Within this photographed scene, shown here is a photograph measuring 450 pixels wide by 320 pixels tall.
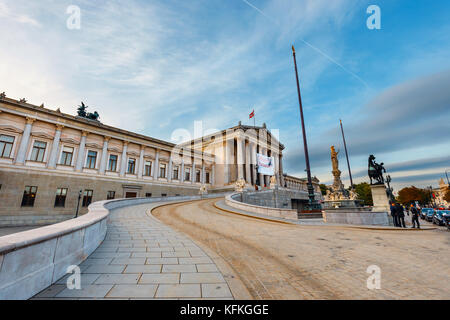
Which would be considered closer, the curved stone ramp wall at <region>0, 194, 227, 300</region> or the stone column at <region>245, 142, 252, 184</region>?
the curved stone ramp wall at <region>0, 194, 227, 300</region>

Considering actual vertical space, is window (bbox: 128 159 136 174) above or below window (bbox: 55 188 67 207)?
above

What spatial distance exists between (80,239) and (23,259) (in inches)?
71.7

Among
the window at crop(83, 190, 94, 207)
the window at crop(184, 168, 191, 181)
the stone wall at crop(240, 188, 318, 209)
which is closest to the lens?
the stone wall at crop(240, 188, 318, 209)

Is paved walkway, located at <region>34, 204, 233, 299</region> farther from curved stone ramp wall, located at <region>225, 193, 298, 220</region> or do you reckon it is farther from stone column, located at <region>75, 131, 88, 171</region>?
stone column, located at <region>75, 131, 88, 171</region>

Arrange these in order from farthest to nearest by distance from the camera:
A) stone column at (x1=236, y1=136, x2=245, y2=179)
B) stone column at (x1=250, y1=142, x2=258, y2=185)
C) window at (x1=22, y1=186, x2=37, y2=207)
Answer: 1. stone column at (x1=250, y1=142, x2=258, y2=185)
2. stone column at (x1=236, y1=136, x2=245, y2=179)
3. window at (x1=22, y1=186, x2=37, y2=207)

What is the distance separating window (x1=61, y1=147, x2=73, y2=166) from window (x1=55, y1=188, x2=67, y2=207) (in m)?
3.67

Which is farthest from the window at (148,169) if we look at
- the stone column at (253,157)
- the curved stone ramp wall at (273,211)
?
the stone column at (253,157)

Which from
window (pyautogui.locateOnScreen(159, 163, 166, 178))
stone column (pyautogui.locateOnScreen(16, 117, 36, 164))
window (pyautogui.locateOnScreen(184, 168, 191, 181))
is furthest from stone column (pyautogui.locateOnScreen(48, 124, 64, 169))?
window (pyautogui.locateOnScreen(184, 168, 191, 181))

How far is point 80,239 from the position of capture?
4469 millimetres

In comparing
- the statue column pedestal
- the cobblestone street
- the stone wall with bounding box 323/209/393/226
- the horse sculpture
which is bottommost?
the cobblestone street

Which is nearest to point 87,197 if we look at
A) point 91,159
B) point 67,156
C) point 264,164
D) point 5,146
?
point 91,159

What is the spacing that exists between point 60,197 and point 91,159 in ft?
21.7

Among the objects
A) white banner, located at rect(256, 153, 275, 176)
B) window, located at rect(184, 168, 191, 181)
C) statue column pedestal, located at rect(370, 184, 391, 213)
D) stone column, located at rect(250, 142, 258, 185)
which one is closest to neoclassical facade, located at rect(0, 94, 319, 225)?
window, located at rect(184, 168, 191, 181)

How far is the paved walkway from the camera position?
3031mm
